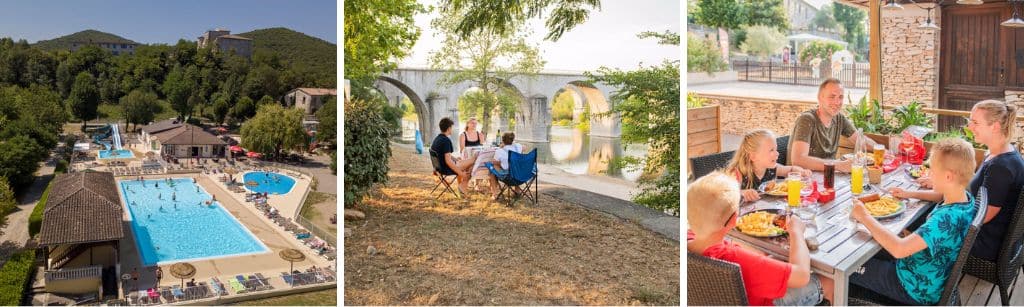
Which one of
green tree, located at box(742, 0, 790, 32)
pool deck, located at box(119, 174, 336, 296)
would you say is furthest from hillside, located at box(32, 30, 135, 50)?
green tree, located at box(742, 0, 790, 32)

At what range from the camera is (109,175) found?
4.75 metres

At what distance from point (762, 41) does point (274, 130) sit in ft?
37.0

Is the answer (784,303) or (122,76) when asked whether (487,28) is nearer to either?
(122,76)

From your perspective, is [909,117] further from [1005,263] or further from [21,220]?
[21,220]

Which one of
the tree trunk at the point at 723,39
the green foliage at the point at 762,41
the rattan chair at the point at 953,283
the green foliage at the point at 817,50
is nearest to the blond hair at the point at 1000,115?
A: the rattan chair at the point at 953,283

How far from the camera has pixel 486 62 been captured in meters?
5.73

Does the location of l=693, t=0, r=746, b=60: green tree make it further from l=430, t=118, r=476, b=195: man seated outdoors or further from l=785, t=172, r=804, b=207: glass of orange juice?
l=785, t=172, r=804, b=207: glass of orange juice

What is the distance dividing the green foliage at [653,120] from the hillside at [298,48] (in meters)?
1.98

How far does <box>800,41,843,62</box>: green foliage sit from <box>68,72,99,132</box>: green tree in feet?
43.8

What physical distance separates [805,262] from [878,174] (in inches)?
63.2

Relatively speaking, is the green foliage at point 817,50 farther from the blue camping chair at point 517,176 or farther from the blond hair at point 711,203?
the blond hair at point 711,203

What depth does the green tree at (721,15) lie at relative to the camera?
1253cm

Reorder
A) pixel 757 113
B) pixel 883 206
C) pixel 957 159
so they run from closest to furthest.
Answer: pixel 957 159, pixel 883 206, pixel 757 113

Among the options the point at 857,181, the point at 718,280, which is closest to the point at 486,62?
the point at 857,181
